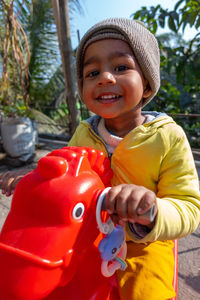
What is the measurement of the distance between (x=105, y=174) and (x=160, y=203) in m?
0.16

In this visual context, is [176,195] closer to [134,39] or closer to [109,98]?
[109,98]

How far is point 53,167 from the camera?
19.8 inches

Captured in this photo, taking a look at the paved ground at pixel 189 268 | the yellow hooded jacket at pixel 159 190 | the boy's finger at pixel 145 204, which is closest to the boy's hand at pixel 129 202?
the boy's finger at pixel 145 204

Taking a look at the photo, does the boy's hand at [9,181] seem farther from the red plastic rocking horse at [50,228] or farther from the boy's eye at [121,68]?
the boy's eye at [121,68]

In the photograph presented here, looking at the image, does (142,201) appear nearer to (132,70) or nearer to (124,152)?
(124,152)

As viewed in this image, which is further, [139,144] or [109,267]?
[139,144]

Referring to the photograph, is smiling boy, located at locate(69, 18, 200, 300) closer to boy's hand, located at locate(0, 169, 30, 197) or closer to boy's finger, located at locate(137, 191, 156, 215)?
boy's finger, located at locate(137, 191, 156, 215)

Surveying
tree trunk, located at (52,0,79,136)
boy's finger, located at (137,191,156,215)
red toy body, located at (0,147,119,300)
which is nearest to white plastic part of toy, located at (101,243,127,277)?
red toy body, located at (0,147,119,300)

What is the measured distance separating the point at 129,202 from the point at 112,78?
44cm

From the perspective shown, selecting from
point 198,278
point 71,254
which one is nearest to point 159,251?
point 71,254

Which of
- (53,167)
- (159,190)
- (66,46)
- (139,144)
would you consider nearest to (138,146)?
(139,144)

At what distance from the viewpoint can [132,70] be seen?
2.64 feet

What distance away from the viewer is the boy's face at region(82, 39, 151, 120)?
764mm

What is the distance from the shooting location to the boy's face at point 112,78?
0.76 metres
